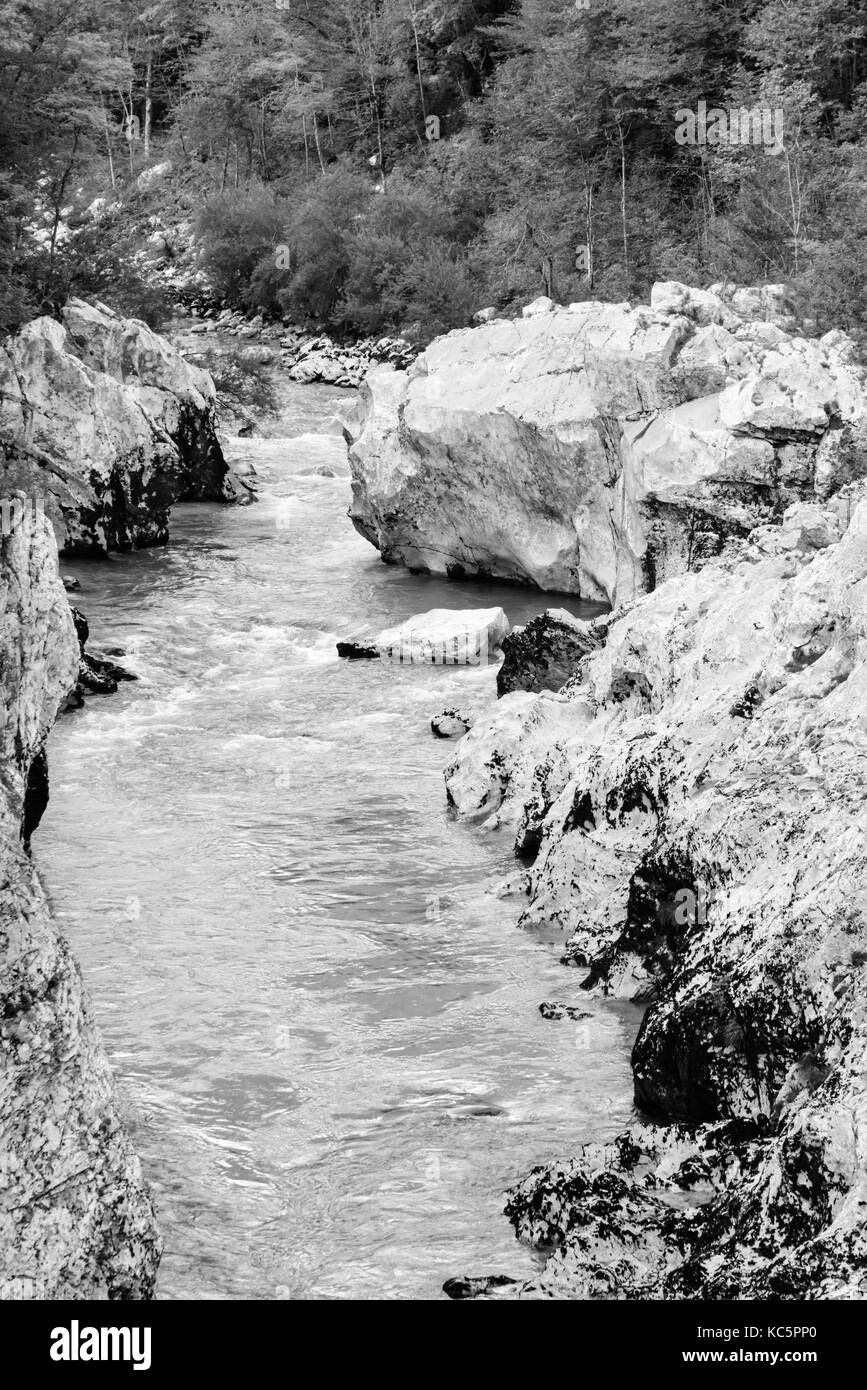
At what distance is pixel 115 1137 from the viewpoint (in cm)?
620

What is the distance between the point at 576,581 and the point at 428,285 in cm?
2268

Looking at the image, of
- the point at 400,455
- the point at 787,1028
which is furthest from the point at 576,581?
the point at 787,1028

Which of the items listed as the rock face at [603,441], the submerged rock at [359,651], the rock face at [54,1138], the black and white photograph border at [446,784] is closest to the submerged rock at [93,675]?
the black and white photograph border at [446,784]

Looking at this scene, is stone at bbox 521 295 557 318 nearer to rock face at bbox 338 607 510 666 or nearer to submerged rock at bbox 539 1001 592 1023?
rock face at bbox 338 607 510 666

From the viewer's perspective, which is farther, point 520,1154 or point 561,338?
point 561,338

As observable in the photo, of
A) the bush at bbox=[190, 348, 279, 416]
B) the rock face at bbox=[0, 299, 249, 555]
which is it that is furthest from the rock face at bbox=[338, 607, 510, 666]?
the bush at bbox=[190, 348, 279, 416]

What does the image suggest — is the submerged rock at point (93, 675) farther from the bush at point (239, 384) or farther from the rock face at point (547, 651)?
the bush at point (239, 384)

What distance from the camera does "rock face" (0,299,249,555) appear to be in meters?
23.3

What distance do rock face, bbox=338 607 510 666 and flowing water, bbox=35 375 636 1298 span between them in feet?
1.12

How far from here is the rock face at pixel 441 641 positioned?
19172 mm

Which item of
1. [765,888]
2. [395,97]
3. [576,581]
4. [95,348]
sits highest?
[395,97]

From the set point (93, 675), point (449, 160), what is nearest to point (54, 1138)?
point (93, 675)

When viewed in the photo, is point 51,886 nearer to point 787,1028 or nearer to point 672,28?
point 787,1028
